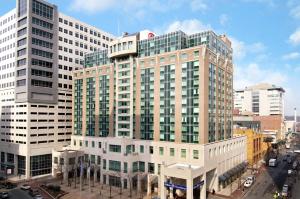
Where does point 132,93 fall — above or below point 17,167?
above

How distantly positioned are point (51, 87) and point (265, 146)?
119671mm

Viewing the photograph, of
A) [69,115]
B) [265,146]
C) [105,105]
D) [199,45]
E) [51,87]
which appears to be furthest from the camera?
[265,146]

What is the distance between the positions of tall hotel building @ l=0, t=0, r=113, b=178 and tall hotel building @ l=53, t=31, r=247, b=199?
32.5 feet

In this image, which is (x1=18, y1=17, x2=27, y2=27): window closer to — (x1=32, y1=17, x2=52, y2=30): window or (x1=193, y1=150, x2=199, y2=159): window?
(x1=32, y1=17, x2=52, y2=30): window

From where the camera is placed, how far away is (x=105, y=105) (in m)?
100

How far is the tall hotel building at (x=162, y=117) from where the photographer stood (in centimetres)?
7644

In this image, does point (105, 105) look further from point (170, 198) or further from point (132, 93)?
point (170, 198)

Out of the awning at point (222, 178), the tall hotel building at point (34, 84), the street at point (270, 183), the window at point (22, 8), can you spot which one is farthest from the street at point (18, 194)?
the window at point (22, 8)

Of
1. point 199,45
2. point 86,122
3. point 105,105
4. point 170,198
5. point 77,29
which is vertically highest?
point 77,29

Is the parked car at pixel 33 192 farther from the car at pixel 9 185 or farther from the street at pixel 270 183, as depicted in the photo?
the street at pixel 270 183

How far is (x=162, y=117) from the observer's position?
275ft

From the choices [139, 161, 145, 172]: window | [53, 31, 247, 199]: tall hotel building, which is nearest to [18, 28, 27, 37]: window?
[53, 31, 247, 199]: tall hotel building

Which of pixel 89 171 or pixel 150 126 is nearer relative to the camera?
pixel 150 126

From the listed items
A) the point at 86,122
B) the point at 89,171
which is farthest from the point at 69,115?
the point at 89,171
